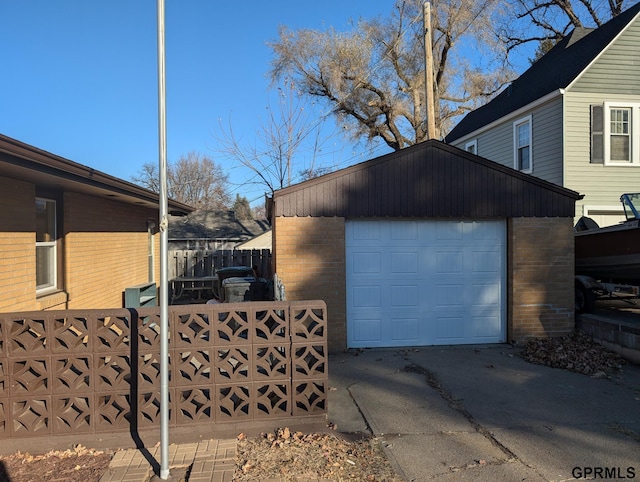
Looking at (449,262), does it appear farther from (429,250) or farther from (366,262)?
(366,262)

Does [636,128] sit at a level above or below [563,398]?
above

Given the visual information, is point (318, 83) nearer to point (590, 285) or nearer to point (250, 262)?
point (250, 262)

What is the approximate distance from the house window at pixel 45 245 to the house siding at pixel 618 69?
42.5ft

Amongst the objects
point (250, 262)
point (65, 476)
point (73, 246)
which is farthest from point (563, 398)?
point (250, 262)

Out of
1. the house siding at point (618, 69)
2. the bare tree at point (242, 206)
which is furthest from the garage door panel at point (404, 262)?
the bare tree at point (242, 206)

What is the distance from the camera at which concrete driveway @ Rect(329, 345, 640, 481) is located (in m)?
3.71

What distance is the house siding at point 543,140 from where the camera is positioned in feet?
40.2

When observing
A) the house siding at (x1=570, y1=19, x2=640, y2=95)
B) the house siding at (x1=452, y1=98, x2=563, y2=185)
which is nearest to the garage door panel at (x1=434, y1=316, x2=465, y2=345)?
the house siding at (x1=452, y1=98, x2=563, y2=185)

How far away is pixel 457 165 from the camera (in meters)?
7.56

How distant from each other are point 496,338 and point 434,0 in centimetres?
1955

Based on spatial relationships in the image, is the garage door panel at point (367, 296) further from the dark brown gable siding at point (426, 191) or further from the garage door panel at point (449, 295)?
the dark brown gable siding at point (426, 191)

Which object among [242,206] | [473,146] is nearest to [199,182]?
[242,206]

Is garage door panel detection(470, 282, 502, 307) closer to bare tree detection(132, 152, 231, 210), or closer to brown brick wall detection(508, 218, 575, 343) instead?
brown brick wall detection(508, 218, 575, 343)

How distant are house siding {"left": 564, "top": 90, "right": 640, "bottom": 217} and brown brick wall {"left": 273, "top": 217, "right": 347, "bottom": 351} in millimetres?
8306
